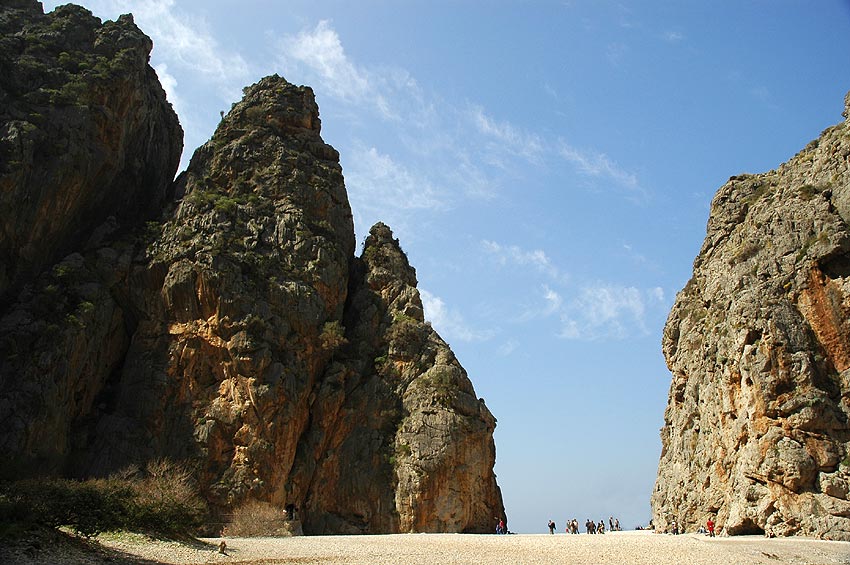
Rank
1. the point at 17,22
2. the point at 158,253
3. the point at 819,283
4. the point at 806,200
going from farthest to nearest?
the point at 17,22 < the point at 158,253 < the point at 806,200 < the point at 819,283

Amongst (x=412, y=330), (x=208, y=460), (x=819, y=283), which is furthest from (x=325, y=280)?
(x=819, y=283)

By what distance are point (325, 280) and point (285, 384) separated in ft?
33.7

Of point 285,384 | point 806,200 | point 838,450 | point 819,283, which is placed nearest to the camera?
point 838,450

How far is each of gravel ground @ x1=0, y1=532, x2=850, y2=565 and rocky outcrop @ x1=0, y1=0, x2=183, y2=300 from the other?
107 feet

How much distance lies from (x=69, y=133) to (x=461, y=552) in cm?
4453

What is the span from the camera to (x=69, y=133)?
5384cm

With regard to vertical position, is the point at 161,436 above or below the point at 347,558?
above

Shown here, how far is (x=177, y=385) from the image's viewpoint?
5178 cm

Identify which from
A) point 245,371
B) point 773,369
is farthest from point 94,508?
point 773,369

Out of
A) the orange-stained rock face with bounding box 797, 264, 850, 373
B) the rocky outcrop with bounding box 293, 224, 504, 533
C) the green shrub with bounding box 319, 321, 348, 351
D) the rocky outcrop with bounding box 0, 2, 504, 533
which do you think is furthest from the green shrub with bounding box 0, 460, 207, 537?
the orange-stained rock face with bounding box 797, 264, 850, 373

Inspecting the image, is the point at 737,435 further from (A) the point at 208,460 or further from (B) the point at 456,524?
(A) the point at 208,460

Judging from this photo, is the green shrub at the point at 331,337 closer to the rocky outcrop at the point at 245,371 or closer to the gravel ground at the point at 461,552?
the rocky outcrop at the point at 245,371

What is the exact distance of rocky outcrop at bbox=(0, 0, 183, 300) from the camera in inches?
1991

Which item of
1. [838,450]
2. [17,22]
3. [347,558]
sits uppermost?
[17,22]
